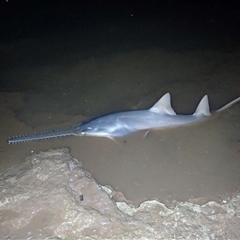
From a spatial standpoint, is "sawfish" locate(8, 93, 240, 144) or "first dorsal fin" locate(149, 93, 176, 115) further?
"first dorsal fin" locate(149, 93, 176, 115)

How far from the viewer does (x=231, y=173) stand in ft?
13.4

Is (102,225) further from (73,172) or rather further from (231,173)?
(231,173)

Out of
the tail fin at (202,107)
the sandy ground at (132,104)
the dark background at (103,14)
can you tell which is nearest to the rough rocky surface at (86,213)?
the sandy ground at (132,104)

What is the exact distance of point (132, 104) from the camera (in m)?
5.79

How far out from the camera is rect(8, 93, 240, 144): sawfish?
4.80 m

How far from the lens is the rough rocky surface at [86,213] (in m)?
3.04

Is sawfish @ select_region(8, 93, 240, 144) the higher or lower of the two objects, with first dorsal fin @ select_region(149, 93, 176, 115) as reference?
lower

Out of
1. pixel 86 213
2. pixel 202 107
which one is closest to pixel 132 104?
pixel 202 107

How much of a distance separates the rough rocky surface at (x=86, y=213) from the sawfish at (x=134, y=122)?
3.65ft

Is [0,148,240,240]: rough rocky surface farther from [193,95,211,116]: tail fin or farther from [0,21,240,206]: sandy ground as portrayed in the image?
[193,95,211,116]: tail fin

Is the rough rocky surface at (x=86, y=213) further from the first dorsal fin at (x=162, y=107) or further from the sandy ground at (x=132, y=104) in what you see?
the first dorsal fin at (x=162, y=107)

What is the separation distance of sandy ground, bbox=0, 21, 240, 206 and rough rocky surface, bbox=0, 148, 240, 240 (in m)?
0.34

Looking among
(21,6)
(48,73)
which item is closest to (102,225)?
(48,73)

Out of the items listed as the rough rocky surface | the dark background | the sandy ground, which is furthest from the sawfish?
the dark background
